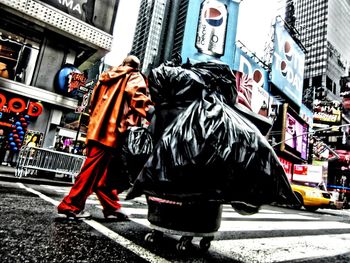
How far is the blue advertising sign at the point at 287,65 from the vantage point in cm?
2675

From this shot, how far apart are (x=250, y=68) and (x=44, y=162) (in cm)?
2357

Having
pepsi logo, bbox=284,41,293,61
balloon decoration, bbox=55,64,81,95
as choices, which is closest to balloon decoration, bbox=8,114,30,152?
balloon decoration, bbox=55,64,81,95

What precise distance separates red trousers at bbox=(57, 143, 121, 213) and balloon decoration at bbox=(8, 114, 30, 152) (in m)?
10.6

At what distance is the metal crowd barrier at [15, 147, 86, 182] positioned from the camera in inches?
286

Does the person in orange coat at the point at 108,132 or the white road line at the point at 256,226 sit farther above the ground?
the person in orange coat at the point at 108,132

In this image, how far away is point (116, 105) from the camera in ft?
8.32

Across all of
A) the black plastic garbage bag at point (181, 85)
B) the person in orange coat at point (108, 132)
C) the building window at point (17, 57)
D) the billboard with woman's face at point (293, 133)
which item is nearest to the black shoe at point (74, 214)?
the person in orange coat at point (108, 132)

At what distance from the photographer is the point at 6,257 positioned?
4.00ft

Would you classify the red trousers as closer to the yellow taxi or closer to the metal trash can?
the metal trash can

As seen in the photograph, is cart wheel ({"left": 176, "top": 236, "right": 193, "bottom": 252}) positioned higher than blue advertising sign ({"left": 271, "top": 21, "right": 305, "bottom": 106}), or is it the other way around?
blue advertising sign ({"left": 271, "top": 21, "right": 305, "bottom": 106})

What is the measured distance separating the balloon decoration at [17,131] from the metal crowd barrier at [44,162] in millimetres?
4018

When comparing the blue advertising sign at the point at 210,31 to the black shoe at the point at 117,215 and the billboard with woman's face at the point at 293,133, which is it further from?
the black shoe at the point at 117,215

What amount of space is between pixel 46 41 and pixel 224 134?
1388 cm

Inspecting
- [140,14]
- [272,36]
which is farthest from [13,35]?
[140,14]
